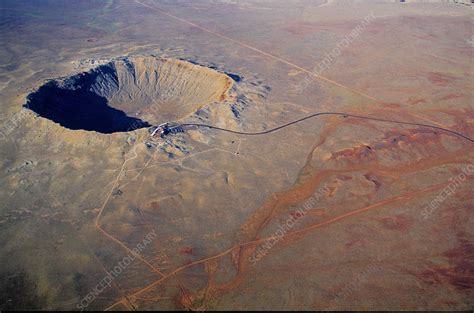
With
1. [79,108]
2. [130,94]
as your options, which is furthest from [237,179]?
[130,94]

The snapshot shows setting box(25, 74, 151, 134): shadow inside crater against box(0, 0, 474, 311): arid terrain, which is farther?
box(25, 74, 151, 134): shadow inside crater

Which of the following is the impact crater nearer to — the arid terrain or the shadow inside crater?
the shadow inside crater

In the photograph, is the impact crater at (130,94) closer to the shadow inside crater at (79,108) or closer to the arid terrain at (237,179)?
the shadow inside crater at (79,108)

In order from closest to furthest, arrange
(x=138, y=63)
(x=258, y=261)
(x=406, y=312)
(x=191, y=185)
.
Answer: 1. (x=406, y=312)
2. (x=258, y=261)
3. (x=191, y=185)
4. (x=138, y=63)

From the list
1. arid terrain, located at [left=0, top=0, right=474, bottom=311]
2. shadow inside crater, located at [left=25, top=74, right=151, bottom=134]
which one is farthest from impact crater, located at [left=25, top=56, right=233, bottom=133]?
arid terrain, located at [left=0, top=0, right=474, bottom=311]

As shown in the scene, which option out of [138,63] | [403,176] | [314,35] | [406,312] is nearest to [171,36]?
[138,63]

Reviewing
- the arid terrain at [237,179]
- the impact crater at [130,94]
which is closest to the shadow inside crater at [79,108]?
the impact crater at [130,94]

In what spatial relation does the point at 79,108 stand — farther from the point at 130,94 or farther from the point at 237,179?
the point at 237,179

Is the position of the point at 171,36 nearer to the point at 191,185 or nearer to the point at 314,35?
the point at 314,35
